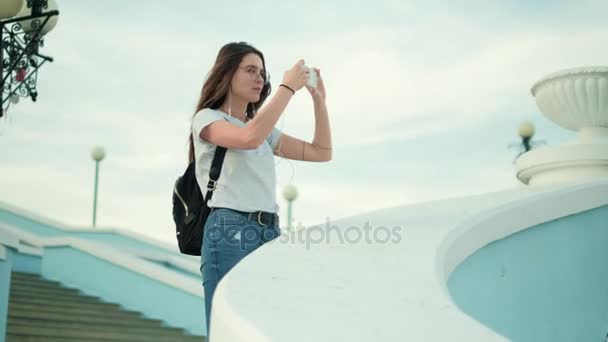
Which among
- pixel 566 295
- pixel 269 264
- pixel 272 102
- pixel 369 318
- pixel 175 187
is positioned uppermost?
pixel 272 102

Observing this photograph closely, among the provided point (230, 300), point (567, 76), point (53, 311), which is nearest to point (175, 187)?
point (230, 300)

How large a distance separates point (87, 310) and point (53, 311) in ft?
2.08

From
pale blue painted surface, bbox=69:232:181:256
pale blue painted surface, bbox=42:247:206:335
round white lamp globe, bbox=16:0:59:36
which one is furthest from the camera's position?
pale blue painted surface, bbox=69:232:181:256

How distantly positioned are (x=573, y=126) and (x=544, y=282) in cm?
177

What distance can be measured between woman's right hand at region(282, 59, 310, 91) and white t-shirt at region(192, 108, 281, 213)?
261 mm

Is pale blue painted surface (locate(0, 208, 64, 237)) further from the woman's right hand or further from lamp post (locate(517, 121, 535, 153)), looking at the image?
the woman's right hand

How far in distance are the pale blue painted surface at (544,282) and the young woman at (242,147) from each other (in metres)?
0.69

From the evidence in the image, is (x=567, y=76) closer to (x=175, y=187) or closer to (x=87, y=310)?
(x=175, y=187)

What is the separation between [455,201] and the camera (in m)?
3.54

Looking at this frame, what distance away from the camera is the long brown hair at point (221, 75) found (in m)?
2.70

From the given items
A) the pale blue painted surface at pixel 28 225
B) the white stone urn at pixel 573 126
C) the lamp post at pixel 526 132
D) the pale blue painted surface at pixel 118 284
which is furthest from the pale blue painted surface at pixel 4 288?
the lamp post at pixel 526 132

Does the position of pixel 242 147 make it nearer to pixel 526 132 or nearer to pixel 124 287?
pixel 124 287

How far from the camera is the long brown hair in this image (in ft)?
8.86

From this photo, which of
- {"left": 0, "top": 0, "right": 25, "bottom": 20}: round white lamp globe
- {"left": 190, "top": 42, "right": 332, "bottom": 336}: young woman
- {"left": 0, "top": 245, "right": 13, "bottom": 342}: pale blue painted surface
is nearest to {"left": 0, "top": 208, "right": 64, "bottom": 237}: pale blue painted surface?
{"left": 0, "top": 0, "right": 25, "bottom": 20}: round white lamp globe
